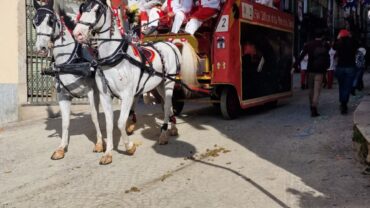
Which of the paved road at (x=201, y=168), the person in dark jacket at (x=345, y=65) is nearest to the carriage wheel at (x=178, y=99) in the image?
the paved road at (x=201, y=168)

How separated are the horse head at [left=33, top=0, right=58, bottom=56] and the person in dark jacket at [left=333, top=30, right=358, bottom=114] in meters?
6.40

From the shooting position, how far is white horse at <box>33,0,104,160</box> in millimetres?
6586

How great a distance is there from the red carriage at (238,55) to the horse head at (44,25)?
127 inches

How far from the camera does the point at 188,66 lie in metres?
8.49

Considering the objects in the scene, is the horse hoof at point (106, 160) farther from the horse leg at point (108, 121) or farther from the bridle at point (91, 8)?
the bridle at point (91, 8)

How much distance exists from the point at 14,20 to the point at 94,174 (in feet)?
22.1

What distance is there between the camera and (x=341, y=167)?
6.16 meters

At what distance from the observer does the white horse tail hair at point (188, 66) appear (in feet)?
27.8

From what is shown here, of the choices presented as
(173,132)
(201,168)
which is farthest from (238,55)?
(201,168)

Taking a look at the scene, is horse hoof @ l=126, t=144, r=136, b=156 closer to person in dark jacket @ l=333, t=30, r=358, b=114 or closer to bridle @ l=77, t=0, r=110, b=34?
bridle @ l=77, t=0, r=110, b=34

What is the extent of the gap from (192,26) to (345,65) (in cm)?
357

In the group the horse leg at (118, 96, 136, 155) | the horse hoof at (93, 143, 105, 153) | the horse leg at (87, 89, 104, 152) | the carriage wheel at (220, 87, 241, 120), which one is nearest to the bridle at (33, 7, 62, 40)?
the horse leg at (87, 89, 104, 152)

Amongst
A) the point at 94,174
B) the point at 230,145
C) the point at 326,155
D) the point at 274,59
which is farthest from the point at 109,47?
the point at 274,59

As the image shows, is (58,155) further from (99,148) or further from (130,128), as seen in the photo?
(130,128)
